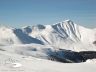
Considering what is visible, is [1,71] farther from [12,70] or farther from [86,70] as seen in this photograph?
[86,70]

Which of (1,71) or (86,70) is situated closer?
(1,71)

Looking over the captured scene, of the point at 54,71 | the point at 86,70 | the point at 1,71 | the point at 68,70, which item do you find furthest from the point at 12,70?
the point at 86,70

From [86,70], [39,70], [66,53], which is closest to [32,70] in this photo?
[39,70]

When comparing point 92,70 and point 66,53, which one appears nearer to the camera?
point 92,70

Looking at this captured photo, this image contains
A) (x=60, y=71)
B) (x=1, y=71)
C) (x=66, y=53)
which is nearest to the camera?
(x=1, y=71)

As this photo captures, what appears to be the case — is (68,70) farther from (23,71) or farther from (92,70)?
(23,71)

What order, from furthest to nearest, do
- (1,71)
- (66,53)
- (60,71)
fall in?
(66,53) → (60,71) → (1,71)

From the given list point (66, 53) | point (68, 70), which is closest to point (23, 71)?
point (68, 70)

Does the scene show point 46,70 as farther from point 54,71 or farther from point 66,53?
point 66,53
